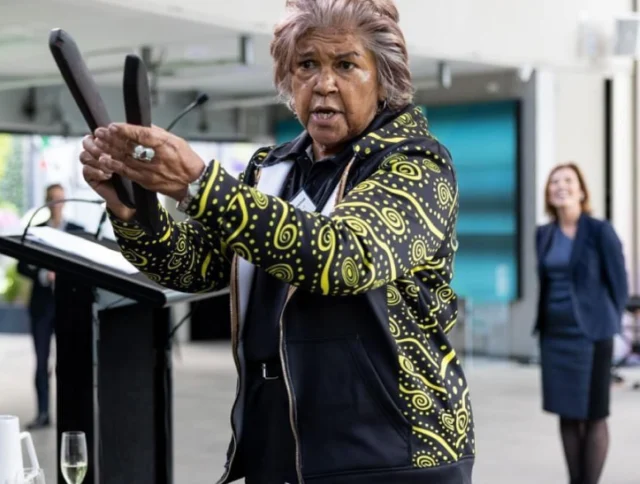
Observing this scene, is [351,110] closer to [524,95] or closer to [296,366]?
[296,366]

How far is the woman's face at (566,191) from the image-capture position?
5848 mm

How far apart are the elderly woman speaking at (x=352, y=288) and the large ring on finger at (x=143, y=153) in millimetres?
131

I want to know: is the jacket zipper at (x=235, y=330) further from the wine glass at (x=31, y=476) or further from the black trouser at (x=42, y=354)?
the black trouser at (x=42, y=354)

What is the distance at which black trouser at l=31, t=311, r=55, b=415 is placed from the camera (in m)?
7.79

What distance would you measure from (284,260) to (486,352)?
10.4 m

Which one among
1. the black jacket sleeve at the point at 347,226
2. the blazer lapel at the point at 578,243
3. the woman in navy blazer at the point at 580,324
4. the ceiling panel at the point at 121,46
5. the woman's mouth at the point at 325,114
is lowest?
the woman in navy blazer at the point at 580,324

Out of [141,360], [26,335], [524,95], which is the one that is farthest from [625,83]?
[141,360]

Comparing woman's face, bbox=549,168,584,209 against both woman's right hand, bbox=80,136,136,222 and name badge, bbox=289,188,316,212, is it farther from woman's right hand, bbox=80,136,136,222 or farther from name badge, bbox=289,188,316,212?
woman's right hand, bbox=80,136,136,222

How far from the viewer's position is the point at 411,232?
4.86 feet

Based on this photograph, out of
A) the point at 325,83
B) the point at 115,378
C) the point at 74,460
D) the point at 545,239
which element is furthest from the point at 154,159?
the point at 545,239

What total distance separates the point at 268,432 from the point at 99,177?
0.45 metres

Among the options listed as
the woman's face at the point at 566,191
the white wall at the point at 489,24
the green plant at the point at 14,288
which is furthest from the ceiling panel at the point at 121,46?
the green plant at the point at 14,288

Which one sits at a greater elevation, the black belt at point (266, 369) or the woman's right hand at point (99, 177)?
the woman's right hand at point (99, 177)

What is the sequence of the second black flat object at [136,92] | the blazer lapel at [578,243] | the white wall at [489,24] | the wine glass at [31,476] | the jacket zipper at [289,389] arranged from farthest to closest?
the white wall at [489,24] → the blazer lapel at [578,243] → the wine glass at [31,476] → the jacket zipper at [289,389] → the second black flat object at [136,92]
